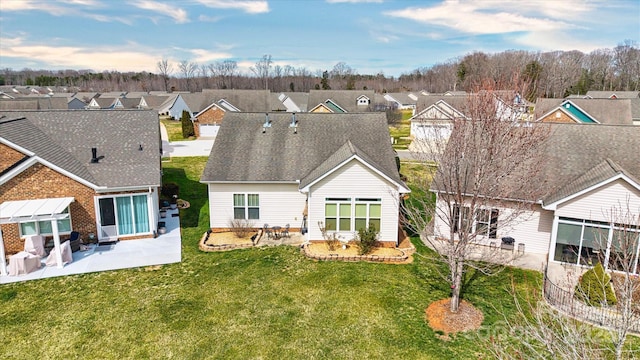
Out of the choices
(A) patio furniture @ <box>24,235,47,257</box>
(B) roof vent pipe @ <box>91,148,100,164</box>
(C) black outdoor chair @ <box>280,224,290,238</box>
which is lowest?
(C) black outdoor chair @ <box>280,224,290,238</box>

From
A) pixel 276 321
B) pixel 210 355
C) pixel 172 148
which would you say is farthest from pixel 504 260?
pixel 172 148

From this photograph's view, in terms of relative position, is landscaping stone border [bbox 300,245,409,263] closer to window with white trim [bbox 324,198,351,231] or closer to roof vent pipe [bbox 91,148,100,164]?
window with white trim [bbox 324,198,351,231]

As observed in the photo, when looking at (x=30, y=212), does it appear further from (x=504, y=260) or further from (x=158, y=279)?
(x=504, y=260)

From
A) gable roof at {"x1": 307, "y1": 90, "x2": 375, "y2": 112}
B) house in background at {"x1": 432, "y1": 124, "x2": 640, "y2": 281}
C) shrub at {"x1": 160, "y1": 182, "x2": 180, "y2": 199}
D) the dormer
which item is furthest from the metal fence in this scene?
the dormer

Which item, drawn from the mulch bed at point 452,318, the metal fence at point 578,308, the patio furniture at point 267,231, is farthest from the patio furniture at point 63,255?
the metal fence at point 578,308

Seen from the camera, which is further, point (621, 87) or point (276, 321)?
point (621, 87)

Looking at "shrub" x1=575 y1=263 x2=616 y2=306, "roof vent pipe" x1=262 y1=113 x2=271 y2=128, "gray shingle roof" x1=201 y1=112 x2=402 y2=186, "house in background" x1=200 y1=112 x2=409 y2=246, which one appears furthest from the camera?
"roof vent pipe" x1=262 y1=113 x2=271 y2=128
